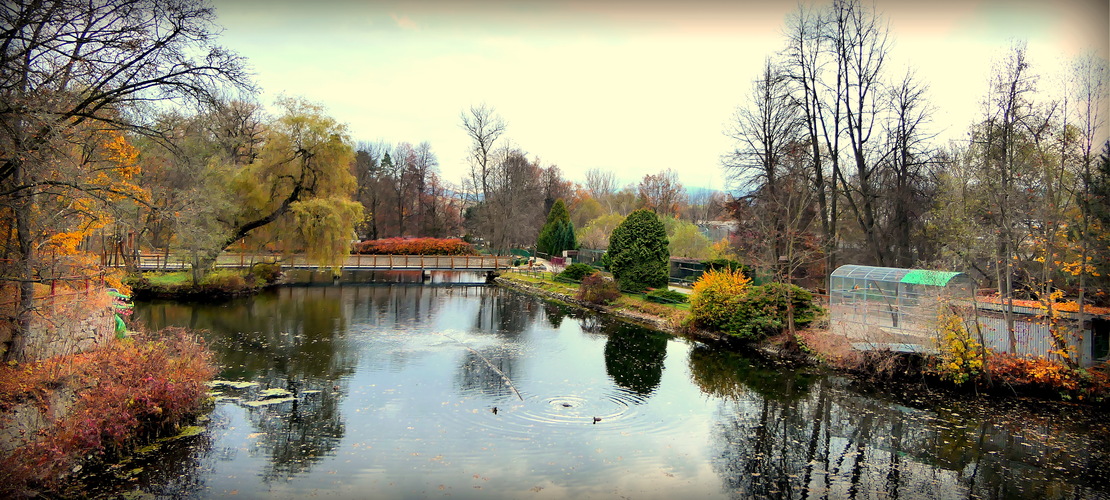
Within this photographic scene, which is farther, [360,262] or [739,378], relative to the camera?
[360,262]

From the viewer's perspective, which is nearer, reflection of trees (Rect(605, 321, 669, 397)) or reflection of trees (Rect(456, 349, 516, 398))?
reflection of trees (Rect(456, 349, 516, 398))

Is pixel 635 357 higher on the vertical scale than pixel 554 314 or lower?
lower

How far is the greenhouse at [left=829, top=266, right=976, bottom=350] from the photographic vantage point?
560 inches

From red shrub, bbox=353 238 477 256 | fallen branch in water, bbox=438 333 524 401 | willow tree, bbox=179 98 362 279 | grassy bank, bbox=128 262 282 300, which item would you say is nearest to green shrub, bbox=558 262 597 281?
willow tree, bbox=179 98 362 279

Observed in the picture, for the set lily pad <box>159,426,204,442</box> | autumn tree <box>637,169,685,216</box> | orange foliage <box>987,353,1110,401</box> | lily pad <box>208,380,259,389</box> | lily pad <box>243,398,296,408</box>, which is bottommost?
lily pad <box>159,426,204,442</box>

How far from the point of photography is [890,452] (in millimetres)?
10016

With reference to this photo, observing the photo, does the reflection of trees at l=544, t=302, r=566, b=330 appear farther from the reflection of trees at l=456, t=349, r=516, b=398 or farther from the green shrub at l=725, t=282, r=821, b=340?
the green shrub at l=725, t=282, r=821, b=340

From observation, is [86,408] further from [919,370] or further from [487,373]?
[919,370]

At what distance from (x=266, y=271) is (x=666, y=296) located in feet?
68.9

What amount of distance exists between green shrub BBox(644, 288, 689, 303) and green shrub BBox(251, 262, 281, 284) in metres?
19.9

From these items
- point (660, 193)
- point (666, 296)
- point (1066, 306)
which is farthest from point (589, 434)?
point (660, 193)

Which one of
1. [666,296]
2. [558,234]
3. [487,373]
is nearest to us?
[487,373]

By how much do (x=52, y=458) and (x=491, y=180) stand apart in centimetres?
4523

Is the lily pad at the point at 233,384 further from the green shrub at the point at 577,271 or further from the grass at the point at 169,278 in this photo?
the green shrub at the point at 577,271
